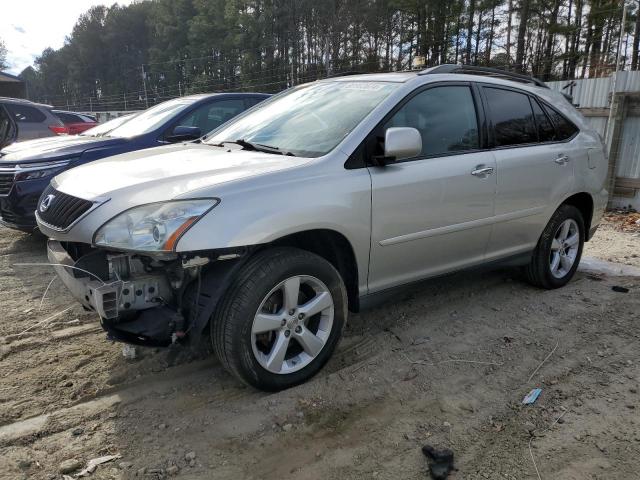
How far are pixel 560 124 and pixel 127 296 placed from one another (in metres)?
3.83

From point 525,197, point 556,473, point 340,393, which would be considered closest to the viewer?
point 556,473

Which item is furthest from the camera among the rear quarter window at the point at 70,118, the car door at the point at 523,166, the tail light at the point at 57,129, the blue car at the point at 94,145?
the rear quarter window at the point at 70,118

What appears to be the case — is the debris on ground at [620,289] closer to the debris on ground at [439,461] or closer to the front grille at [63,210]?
the debris on ground at [439,461]

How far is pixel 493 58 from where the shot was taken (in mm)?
26344

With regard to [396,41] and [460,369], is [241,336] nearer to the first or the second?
[460,369]

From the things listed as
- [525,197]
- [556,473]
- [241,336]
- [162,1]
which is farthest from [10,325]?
[162,1]

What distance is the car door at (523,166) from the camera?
3.81 meters

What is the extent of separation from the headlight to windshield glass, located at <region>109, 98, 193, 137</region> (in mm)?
3640

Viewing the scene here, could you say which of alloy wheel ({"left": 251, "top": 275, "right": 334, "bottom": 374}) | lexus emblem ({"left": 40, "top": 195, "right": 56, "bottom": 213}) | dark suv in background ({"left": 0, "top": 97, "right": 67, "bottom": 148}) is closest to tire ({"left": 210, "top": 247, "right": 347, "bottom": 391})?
alloy wheel ({"left": 251, "top": 275, "right": 334, "bottom": 374})

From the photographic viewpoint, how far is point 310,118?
338cm

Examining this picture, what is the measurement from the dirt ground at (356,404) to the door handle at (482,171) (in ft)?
2.52

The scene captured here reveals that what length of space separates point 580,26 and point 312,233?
26.1m

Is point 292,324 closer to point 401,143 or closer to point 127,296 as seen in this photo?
point 127,296

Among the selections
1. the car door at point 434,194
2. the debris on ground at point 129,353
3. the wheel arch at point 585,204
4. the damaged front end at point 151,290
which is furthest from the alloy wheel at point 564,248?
the debris on ground at point 129,353
